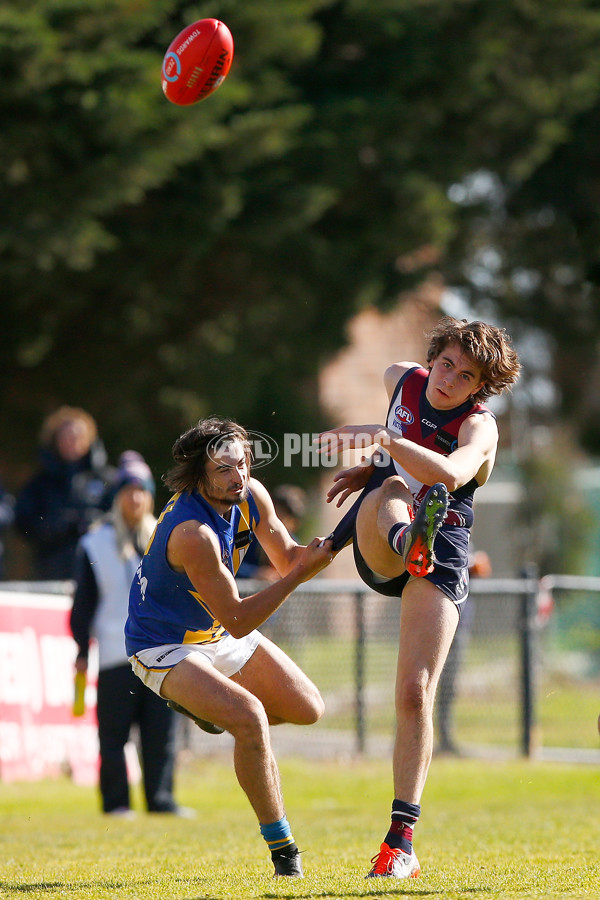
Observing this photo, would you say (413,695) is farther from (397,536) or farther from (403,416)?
(403,416)

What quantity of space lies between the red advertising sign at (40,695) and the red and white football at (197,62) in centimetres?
467

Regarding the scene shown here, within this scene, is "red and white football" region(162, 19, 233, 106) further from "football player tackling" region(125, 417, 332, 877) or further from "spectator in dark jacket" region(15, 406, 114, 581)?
"spectator in dark jacket" region(15, 406, 114, 581)

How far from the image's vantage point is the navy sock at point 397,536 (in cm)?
543

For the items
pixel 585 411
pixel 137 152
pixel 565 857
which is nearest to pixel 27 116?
pixel 137 152

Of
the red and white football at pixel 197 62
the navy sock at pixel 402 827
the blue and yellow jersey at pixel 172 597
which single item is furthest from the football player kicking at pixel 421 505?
the red and white football at pixel 197 62

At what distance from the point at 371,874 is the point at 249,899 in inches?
27.0

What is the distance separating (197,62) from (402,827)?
423 cm

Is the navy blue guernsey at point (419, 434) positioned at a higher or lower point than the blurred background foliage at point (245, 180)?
lower

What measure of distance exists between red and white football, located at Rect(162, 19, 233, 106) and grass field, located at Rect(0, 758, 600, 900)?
4.11m

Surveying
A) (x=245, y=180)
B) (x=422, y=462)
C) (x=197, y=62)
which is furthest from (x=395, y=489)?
(x=245, y=180)

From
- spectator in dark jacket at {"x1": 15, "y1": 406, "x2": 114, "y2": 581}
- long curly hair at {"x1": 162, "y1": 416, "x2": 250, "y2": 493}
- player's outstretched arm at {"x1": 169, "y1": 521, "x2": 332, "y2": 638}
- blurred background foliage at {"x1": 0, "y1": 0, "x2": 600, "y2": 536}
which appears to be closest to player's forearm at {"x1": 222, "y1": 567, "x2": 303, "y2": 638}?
player's outstretched arm at {"x1": 169, "y1": 521, "x2": 332, "y2": 638}

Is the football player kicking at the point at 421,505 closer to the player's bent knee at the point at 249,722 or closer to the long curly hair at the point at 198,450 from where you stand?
the long curly hair at the point at 198,450

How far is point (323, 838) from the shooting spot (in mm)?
7449

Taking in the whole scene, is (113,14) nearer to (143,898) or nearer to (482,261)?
(482,261)
